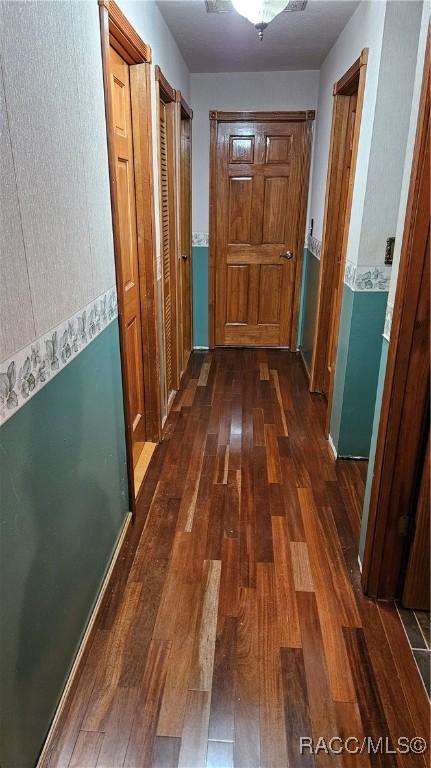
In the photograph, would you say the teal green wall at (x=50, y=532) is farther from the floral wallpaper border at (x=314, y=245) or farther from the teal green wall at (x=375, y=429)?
the floral wallpaper border at (x=314, y=245)

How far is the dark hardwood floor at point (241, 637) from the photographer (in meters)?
1.28

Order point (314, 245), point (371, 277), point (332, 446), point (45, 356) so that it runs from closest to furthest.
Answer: point (45, 356)
point (371, 277)
point (332, 446)
point (314, 245)

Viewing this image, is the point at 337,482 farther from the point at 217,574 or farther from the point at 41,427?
the point at 41,427

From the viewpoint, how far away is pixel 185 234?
151 inches

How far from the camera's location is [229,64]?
3.54 metres

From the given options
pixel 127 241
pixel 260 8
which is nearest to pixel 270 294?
pixel 127 241

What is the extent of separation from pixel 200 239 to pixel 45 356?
3325 mm

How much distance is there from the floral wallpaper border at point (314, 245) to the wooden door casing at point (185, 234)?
103 centimetres

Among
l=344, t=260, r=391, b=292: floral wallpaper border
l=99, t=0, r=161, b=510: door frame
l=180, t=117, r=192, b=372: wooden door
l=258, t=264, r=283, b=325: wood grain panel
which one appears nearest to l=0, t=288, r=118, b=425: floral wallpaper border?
l=99, t=0, r=161, b=510: door frame

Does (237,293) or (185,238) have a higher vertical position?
(185,238)

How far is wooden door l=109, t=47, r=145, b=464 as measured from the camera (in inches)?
76.9

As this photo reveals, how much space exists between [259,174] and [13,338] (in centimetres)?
357

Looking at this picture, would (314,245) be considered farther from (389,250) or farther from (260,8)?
(260,8)

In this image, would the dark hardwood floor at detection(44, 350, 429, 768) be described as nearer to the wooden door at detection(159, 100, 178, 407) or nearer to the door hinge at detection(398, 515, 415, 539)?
the door hinge at detection(398, 515, 415, 539)
